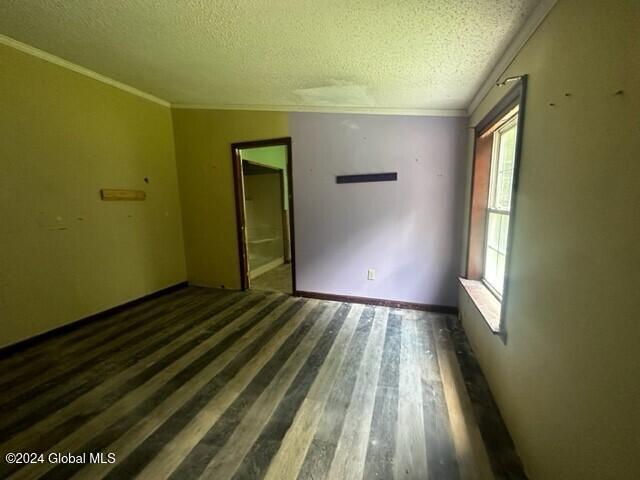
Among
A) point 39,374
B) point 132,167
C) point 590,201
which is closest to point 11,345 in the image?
point 39,374

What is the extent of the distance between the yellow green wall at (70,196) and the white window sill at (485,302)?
3467 millimetres

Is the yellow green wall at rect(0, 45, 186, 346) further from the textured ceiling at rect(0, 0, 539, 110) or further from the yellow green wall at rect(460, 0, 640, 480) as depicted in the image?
the yellow green wall at rect(460, 0, 640, 480)

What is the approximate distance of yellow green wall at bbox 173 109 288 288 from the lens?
321cm

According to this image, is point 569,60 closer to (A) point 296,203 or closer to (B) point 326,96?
(B) point 326,96

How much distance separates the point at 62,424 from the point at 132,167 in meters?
2.49

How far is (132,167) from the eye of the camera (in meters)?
2.95

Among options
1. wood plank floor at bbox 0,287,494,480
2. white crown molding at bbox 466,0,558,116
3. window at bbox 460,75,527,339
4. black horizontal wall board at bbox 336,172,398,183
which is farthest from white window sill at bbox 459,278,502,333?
white crown molding at bbox 466,0,558,116

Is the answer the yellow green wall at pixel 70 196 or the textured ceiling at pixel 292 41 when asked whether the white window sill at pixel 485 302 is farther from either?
the yellow green wall at pixel 70 196

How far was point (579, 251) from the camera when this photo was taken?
2.81 feet

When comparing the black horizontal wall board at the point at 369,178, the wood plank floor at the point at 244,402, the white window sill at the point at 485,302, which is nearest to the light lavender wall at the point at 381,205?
the black horizontal wall board at the point at 369,178

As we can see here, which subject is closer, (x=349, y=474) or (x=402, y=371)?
(x=349, y=474)

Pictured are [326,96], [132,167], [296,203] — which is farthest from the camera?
[296,203]

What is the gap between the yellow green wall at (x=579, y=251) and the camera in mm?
674

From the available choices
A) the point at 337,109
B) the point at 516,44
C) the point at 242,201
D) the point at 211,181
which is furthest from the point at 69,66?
the point at 516,44
